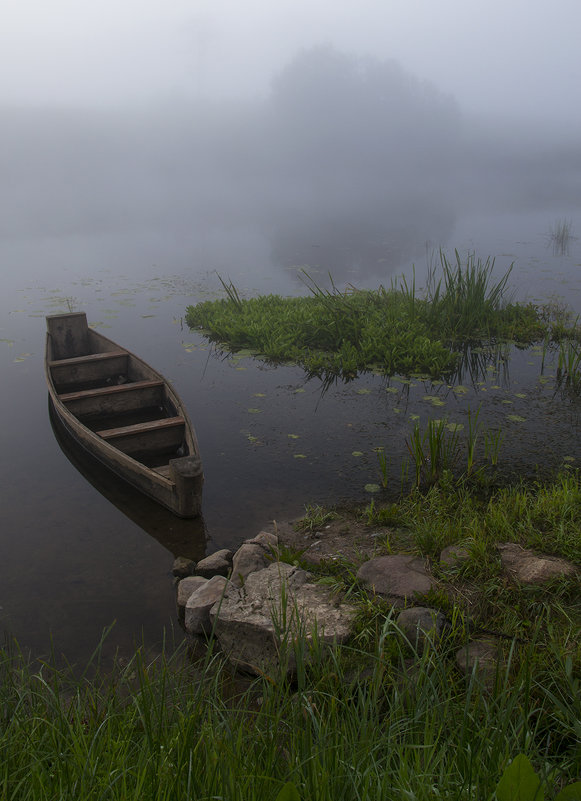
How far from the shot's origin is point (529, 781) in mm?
1534

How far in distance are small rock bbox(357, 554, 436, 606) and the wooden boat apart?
1.91m

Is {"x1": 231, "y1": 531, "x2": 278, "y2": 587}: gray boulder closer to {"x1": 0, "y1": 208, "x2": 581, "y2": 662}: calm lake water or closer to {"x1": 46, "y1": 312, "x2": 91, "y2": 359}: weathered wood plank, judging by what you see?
{"x1": 0, "y1": 208, "x2": 581, "y2": 662}: calm lake water

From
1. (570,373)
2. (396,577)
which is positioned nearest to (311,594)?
(396,577)

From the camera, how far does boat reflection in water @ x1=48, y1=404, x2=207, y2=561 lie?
556cm

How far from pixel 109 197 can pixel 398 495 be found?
4700 cm

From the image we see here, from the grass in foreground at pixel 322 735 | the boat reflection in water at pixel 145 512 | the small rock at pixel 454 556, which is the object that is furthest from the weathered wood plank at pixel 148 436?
the small rock at pixel 454 556

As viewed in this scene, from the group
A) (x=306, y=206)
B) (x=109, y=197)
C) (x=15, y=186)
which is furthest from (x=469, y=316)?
(x=15, y=186)

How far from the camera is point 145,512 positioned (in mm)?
6055

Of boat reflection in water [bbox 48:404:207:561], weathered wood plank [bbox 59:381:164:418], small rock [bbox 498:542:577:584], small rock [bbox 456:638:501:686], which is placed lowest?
boat reflection in water [bbox 48:404:207:561]

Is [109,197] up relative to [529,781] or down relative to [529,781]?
up

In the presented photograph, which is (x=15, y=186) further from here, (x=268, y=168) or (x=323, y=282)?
(x=323, y=282)

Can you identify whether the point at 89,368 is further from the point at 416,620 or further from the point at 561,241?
the point at 561,241

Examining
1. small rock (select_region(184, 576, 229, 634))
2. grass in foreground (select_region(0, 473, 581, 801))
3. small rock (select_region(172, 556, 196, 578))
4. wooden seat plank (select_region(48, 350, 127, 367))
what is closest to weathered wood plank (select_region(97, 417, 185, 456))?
small rock (select_region(172, 556, 196, 578))

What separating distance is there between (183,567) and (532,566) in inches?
109
